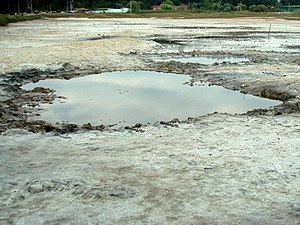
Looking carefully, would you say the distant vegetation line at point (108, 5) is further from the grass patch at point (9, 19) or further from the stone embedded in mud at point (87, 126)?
the stone embedded in mud at point (87, 126)

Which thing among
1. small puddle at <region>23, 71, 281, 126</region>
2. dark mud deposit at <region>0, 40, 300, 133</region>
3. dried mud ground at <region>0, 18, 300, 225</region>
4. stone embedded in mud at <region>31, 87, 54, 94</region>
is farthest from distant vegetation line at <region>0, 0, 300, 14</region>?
dried mud ground at <region>0, 18, 300, 225</region>

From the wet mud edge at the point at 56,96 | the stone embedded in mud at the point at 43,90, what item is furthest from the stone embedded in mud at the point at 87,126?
the stone embedded in mud at the point at 43,90

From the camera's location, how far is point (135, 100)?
15109 millimetres

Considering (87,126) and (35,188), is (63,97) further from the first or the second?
(35,188)

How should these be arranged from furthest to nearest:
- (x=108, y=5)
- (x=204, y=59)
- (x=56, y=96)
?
(x=108, y=5) → (x=204, y=59) → (x=56, y=96)

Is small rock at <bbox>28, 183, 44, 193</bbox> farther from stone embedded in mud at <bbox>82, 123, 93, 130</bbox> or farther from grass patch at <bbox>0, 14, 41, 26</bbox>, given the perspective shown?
grass patch at <bbox>0, 14, 41, 26</bbox>

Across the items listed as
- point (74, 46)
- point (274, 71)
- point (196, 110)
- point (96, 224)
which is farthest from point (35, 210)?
point (74, 46)

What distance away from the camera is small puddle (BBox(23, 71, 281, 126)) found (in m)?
12.8

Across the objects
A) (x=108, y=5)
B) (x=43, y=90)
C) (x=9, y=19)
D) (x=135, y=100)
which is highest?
(x=108, y=5)

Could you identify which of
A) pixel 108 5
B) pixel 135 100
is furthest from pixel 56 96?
pixel 108 5

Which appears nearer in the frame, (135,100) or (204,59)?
(135,100)

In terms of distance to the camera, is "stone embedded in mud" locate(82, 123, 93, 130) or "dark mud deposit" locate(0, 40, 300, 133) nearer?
"stone embedded in mud" locate(82, 123, 93, 130)

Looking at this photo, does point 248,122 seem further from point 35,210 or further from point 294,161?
point 35,210

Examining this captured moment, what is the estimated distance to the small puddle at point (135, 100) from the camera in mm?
12763
